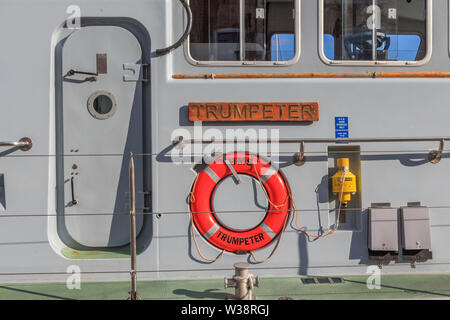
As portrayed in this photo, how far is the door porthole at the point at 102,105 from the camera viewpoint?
3.18 meters

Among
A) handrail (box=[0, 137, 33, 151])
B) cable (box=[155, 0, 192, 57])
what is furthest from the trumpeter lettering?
handrail (box=[0, 137, 33, 151])

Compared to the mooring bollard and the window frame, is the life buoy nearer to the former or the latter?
the mooring bollard

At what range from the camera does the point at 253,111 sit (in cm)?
315

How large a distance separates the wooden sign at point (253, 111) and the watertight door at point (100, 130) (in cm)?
47

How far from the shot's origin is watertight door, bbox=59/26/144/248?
3.18 meters

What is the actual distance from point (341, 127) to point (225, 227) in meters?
1.11

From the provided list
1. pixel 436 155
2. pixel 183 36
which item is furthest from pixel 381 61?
pixel 183 36

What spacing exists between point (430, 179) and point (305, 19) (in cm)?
148

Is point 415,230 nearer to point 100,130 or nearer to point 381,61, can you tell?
point 381,61

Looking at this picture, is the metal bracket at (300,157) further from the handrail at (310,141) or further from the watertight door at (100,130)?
the watertight door at (100,130)

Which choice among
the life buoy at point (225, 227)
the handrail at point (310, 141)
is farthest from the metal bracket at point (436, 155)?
the life buoy at point (225, 227)

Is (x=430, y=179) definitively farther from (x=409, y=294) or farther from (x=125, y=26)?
(x=125, y=26)

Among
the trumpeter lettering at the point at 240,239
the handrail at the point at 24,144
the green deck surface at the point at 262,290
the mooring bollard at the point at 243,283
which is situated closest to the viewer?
the mooring bollard at the point at 243,283

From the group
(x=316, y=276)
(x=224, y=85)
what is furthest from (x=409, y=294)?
(x=224, y=85)
